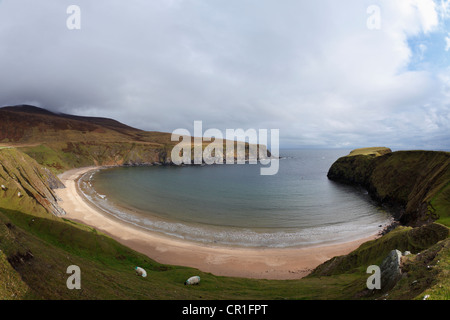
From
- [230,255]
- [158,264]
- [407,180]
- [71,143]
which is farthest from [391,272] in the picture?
[71,143]

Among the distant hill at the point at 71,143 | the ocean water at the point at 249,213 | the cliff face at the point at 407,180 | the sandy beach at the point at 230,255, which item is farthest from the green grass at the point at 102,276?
the distant hill at the point at 71,143

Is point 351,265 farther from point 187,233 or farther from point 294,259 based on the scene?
point 187,233

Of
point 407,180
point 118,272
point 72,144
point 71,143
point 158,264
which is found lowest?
point 158,264

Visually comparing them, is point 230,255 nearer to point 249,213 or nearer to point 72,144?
point 249,213

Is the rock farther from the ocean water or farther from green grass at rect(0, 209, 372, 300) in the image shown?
the ocean water

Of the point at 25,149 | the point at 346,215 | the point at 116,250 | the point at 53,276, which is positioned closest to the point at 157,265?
the point at 116,250

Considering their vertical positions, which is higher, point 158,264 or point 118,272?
point 118,272

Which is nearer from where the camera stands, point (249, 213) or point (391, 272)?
point (391, 272)
